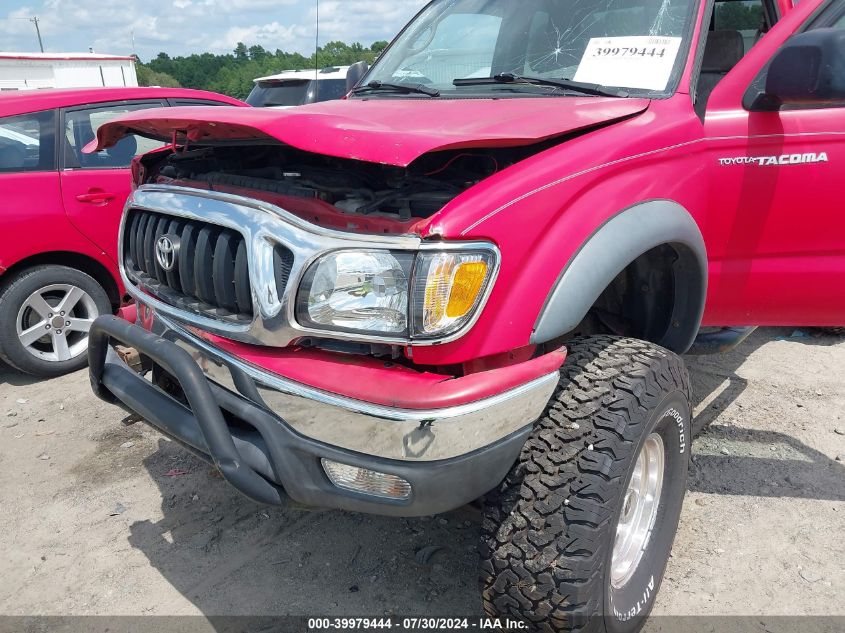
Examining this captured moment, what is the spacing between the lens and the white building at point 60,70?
17359 millimetres

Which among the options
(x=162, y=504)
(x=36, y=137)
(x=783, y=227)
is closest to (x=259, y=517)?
(x=162, y=504)

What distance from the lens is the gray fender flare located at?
190 centimetres

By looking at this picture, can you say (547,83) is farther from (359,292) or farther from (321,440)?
(321,440)

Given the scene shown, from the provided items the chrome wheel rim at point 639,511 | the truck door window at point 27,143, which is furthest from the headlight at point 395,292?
the truck door window at point 27,143

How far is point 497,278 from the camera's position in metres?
1.78

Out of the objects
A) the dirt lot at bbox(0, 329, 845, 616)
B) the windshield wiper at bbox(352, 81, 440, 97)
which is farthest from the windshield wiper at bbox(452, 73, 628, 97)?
the dirt lot at bbox(0, 329, 845, 616)

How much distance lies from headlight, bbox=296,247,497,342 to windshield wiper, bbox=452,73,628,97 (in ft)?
3.67

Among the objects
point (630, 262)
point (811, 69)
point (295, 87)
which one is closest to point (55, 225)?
point (630, 262)

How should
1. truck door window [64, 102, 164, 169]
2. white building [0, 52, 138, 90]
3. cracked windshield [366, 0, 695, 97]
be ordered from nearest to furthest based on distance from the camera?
1. cracked windshield [366, 0, 695, 97]
2. truck door window [64, 102, 164, 169]
3. white building [0, 52, 138, 90]

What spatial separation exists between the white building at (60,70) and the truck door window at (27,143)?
14.9m

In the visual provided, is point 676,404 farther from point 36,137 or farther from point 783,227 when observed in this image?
point 36,137

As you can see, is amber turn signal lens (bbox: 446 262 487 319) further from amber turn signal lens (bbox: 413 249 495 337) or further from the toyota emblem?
the toyota emblem

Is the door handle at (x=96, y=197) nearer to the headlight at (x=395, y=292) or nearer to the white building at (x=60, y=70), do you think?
the headlight at (x=395, y=292)

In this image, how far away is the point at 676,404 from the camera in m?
2.25
